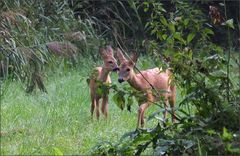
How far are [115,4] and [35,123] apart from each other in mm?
8775

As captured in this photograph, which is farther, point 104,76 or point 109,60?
point 109,60

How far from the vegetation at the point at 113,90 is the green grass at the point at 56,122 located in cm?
1

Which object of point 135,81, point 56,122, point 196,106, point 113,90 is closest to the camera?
point 196,106

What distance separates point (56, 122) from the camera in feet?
24.0

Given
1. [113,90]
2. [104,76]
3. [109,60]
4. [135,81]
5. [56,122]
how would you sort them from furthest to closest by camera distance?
1. [109,60]
2. [104,76]
3. [135,81]
4. [56,122]
5. [113,90]

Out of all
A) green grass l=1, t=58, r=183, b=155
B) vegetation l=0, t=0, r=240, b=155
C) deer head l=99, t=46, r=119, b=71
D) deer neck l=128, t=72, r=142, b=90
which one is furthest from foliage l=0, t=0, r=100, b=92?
deer neck l=128, t=72, r=142, b=90

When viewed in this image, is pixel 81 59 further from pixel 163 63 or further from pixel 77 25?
pixel 163 63

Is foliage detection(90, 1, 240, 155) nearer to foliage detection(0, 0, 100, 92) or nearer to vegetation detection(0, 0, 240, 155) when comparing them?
vegetation detection(0, 0, 240, 155)

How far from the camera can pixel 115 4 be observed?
15711 millimetres

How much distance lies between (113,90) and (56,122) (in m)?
1.99

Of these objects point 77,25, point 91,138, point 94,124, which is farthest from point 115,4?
point 91,138

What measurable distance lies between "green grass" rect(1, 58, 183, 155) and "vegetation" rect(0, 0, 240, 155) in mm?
10

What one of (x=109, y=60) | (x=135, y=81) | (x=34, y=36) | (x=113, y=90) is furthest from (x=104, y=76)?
(x=113, y=90)

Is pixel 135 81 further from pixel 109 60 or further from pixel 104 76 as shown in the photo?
pixel 109 60
